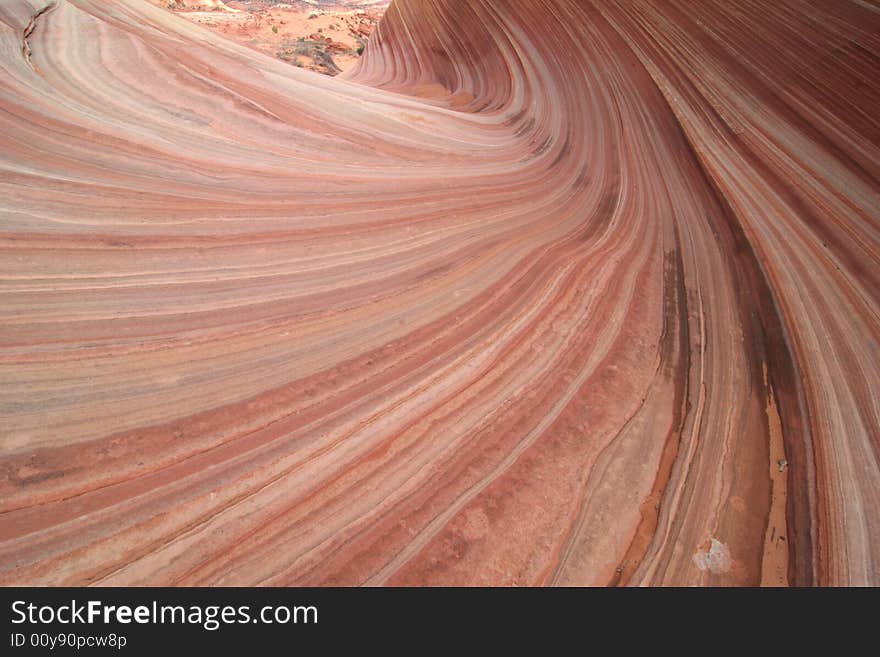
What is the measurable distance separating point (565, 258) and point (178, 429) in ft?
5.53

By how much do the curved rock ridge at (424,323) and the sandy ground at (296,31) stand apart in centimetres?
827

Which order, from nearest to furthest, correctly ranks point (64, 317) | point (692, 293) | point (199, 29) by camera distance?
point (64, 317), point (692, 293), point (199, 29)

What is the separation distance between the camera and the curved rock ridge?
3.60ft

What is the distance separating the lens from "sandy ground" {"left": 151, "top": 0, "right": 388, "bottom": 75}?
995cm

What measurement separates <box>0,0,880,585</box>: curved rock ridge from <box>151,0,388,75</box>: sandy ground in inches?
325

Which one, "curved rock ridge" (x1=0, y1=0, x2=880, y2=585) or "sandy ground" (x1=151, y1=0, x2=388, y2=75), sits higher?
Result: "sandy ground" (x1=151, y1=0, x2=388, y2=75)

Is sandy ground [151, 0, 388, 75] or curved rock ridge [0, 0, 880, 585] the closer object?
curved rock ridge [0, 0, 880, 585]

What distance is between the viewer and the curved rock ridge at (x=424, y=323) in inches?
43.2

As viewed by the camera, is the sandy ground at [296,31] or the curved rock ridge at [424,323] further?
the sandy ground at [296,31]
